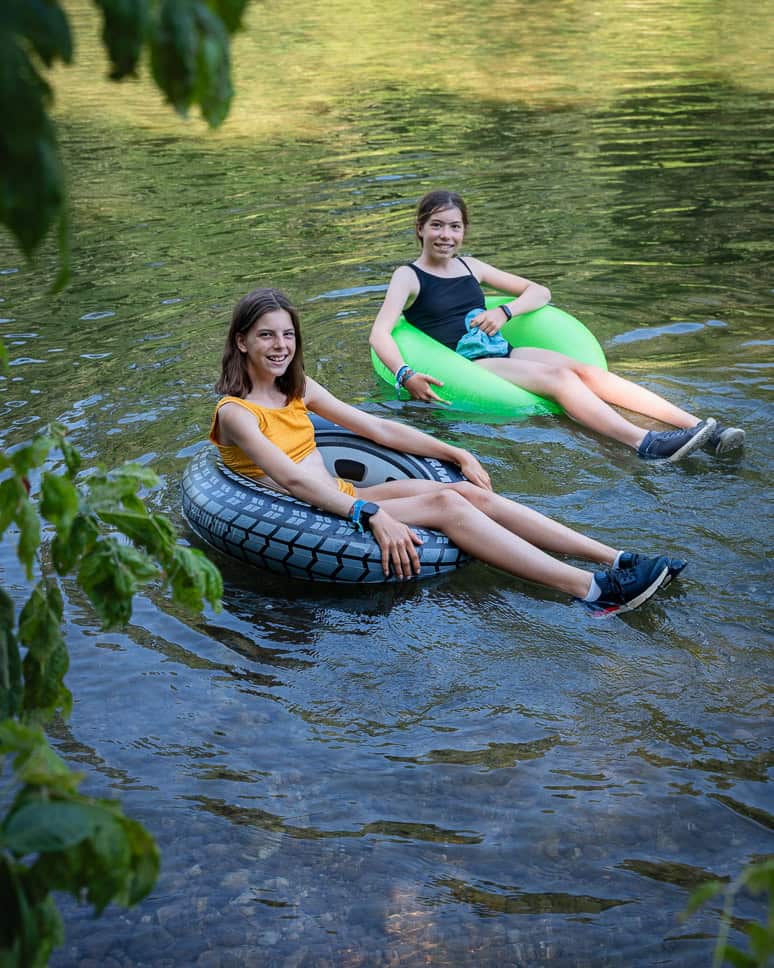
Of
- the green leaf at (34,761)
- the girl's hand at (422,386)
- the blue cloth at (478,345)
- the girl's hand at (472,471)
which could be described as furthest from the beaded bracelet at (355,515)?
the green leaf at (34,761)

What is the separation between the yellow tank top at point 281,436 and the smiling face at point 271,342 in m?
0.18

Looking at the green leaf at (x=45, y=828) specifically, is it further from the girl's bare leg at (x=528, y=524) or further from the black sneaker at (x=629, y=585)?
the girl's bare leg at (x=528, y=524)

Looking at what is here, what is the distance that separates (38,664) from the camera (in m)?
1.98

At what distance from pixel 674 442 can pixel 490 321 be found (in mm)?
1604

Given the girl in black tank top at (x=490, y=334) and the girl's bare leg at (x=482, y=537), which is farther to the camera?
the girl in black tank top at (x=490, y=334)

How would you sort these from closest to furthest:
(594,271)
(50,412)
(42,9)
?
(42,9)
(50,412)
(594,271)

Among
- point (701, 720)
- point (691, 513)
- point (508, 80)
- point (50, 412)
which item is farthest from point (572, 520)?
point (508, 80)

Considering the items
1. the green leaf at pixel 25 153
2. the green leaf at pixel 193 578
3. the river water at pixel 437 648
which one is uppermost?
the green leaf at pixel 25 153

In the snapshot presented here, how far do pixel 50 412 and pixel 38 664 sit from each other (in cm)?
490

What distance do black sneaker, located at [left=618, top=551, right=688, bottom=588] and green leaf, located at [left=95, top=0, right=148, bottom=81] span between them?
3397 mm

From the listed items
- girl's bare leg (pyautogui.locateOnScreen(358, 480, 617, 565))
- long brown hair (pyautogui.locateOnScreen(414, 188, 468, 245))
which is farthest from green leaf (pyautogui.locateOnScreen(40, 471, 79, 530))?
long brown hair (pyautogui.locateOnScreen(414, 188, 468, 245))

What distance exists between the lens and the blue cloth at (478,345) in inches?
266

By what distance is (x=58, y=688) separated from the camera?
2.00 meters

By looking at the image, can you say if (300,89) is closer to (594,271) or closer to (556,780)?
(594,271)
